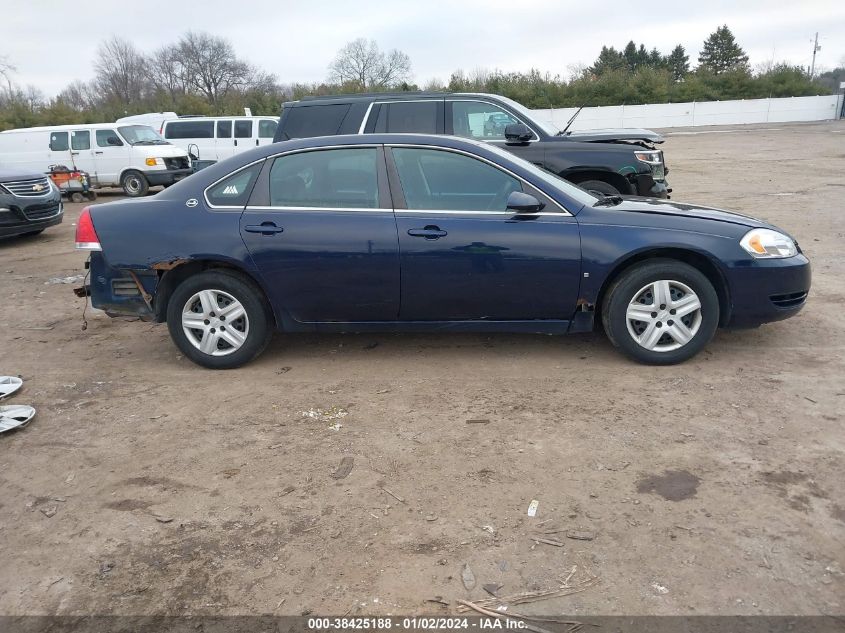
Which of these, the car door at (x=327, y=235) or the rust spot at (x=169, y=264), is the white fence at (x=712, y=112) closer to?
the car door at (x=327, y=235)

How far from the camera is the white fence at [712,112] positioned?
4534 cm

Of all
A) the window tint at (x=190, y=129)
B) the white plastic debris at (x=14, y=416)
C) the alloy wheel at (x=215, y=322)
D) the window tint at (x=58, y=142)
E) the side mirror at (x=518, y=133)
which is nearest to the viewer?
the white plastic debris at (x=14, y=416)

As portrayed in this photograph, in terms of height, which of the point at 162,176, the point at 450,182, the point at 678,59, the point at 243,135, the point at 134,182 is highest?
the point at 678,59

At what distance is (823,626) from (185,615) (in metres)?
2.29

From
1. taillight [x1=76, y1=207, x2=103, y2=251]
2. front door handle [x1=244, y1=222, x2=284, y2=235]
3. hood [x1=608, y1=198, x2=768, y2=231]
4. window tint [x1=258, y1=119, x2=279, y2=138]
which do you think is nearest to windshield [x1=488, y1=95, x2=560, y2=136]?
hood [x1=608, y1=198, x2=768, y2=231]

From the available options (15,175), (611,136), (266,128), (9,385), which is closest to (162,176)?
(266,128)

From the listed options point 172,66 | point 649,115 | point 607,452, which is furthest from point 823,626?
point 172,66

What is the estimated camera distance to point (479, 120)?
26.6ft

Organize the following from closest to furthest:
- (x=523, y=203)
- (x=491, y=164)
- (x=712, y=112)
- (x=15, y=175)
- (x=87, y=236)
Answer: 1. (x=523, y=203)
2. (x=491, y=164)
3. (x=87, y=236)
4. (x=15, y=175)
5. (x=712, y=112)

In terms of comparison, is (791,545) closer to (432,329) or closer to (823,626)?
(823,626)

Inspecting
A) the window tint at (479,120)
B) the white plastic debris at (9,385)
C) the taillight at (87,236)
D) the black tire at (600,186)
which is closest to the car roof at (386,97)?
the window tint at (479,120)

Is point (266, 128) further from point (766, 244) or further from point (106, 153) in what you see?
point (766, 244)

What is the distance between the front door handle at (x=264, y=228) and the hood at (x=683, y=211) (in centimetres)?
238

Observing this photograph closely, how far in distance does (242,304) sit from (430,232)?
4.75 feet
